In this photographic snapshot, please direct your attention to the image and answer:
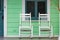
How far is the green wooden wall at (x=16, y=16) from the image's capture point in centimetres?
928

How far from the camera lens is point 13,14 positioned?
9297 mm

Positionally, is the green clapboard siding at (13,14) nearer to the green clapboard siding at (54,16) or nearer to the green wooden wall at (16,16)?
the green wooden wall at (16,16)

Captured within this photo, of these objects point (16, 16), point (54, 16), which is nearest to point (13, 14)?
point (16, 16)

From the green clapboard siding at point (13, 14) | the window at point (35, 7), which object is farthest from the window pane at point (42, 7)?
the green clapboard siding at point (13, 14)

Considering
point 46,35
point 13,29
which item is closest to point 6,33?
point 13,29

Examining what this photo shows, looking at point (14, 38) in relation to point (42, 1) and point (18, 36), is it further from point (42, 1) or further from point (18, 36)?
point (42, 1)

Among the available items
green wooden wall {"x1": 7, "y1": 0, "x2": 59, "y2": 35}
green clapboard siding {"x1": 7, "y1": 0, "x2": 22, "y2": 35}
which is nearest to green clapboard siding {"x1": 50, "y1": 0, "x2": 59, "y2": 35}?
green wooden wall {"x1": 7, "y1": 0, "x2": 59, "y2": 35}

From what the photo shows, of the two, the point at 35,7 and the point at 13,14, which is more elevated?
the point at 35,7

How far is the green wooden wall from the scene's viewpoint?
928cm

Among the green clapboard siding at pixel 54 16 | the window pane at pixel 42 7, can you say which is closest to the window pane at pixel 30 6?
the window pane at pixel 42 7

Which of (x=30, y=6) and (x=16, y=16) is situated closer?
(x=16, y=16)

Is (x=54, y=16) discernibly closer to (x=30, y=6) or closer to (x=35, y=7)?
(x=35, y=7)

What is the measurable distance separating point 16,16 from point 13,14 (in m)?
0.14

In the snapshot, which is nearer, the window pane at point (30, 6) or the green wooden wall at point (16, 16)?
the green wooden wall at point (16, 16)
